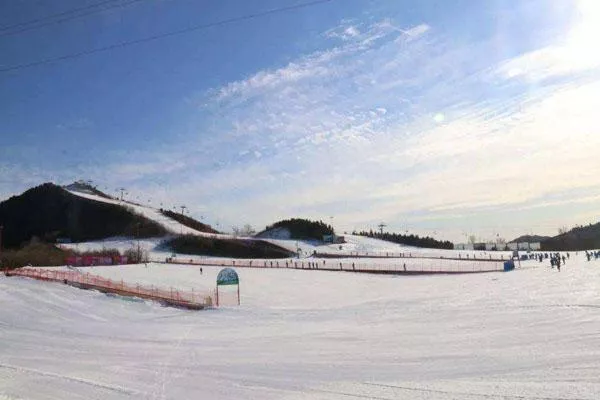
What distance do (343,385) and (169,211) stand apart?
4800 inches

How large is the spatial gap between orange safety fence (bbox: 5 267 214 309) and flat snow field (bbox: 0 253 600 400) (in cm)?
141

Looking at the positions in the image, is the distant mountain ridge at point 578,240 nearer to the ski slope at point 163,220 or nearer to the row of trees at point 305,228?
the row of trees at point 305,228

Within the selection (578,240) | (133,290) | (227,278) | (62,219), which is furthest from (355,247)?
(133,290)

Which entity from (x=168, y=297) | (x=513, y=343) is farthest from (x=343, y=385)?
(x=168, y=297)

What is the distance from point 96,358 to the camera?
15.1m

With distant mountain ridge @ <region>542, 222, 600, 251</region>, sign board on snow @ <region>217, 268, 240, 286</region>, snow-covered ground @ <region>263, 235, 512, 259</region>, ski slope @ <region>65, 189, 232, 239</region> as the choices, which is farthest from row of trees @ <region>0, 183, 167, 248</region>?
distant mountain ridge @ <region>542, 222, 600, 251</region>

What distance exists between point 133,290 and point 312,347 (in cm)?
2166

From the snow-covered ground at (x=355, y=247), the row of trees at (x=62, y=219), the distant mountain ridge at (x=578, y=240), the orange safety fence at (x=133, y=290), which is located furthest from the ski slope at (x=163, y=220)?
the distant mountain ridge at (x=578, y=240)

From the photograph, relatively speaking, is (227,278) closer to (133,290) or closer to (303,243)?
(133,290)

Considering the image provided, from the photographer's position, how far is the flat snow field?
1057 cm

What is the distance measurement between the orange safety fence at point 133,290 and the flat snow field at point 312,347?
4.63 feet

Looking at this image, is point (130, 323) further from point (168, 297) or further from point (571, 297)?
point (571, 297)

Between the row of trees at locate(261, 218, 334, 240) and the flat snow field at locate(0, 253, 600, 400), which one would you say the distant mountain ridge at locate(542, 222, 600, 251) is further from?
the flat snow field at locate(0, 253, 600, 400)

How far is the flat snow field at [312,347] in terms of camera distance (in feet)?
34.7
